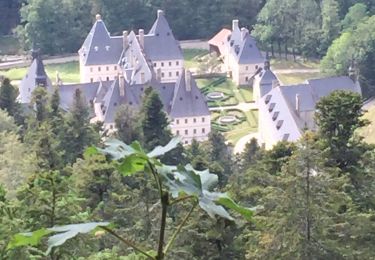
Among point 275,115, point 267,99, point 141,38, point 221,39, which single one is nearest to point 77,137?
point 275,115

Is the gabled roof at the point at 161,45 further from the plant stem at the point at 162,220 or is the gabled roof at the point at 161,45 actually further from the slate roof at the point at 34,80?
the plant stem at the point at 162,220

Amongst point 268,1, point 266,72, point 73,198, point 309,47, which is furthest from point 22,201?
point 268,1

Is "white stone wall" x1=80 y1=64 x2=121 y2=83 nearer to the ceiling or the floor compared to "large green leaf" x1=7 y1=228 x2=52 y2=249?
nearer to the floor

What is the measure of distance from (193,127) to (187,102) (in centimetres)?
141

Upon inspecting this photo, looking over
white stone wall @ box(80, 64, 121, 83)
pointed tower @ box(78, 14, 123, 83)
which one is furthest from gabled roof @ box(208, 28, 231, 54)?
white stone wall @ box(80, 64, 121, 83)

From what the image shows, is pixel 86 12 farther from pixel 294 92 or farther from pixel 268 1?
pixel 294 92

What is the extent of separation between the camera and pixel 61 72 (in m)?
59.6

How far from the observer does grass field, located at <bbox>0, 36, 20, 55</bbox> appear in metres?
65.3

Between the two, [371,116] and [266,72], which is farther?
[266,72]

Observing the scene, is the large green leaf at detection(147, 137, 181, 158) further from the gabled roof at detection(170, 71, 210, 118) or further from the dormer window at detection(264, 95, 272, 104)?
the gabled roof at detection(170, 71, 210, 118)

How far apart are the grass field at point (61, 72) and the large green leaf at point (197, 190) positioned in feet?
179

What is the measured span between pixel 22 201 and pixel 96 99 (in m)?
36.1

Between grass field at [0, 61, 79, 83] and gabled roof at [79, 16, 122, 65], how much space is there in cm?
299

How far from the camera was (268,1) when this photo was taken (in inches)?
2554
